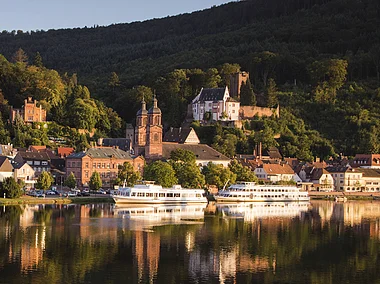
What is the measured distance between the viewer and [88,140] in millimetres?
107625

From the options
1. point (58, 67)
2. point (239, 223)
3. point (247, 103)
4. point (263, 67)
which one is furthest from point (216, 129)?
point (58, 67)

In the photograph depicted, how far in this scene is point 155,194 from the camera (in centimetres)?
7919

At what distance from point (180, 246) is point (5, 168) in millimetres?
41567

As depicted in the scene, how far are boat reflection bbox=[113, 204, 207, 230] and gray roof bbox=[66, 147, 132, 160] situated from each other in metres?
15.6

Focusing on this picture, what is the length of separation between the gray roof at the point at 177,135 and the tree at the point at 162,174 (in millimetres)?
23412

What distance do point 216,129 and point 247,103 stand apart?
1071 centimetres

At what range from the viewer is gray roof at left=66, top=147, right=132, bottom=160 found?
9100 centimetres

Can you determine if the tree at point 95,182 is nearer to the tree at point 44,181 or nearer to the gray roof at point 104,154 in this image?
A: the gray roof at point 104,154

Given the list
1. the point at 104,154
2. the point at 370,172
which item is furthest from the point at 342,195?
the point at 104,154

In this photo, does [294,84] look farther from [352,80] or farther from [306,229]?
[306,229]

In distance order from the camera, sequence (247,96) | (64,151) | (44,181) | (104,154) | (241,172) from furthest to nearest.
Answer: (247,96), (64,151), (241,172), (104,154), (44,181)

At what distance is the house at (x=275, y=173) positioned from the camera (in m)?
106

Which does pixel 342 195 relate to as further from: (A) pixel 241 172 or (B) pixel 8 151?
(B) pixel 8 151

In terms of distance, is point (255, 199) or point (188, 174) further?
point (255, 199)
